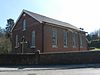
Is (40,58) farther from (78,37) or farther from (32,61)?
(78,37)

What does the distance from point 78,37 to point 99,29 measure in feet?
291

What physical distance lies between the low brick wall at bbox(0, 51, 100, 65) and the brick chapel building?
248 inches

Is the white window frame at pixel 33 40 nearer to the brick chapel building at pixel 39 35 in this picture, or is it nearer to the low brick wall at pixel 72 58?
the brick chapel building at pixel 39 35

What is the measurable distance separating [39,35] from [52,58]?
8471 millimetres

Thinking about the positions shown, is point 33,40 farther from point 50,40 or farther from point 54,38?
point 54,38

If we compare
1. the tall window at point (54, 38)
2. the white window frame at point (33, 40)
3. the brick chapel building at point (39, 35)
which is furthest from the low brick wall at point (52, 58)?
the tall window at point (54, 38)

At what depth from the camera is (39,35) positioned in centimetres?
3547

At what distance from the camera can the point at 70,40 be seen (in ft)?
141

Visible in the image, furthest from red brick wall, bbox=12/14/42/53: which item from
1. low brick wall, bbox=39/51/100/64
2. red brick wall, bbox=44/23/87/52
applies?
low brick wall, bbox=39/51/100/64

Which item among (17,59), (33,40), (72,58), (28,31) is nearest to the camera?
(72,58)

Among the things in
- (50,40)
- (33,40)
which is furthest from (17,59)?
(50,40)

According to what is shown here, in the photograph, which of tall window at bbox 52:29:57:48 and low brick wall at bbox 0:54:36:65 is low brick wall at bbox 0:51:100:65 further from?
tall window at bbox 52:29:57:48

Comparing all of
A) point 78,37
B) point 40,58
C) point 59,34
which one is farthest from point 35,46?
point 78,37

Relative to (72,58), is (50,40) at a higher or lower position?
higher
